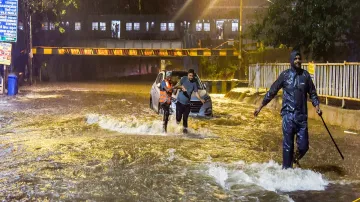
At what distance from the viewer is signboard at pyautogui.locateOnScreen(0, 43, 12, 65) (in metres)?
23.9

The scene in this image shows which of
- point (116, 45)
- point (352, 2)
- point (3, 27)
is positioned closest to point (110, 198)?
point (352, 2)

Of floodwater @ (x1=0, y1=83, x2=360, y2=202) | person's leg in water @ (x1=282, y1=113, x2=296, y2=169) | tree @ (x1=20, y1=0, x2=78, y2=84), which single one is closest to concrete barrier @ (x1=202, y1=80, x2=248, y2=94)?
floodwater @ (x1=0, y1=83, x2=360, y2=202)

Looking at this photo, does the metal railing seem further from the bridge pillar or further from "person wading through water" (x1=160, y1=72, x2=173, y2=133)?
the bridge pillar

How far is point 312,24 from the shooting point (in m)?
19.6

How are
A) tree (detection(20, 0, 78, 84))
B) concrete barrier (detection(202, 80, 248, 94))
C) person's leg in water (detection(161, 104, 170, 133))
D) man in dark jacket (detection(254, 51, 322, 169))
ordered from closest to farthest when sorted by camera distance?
man in dark jacket (detection(254, 51, 322, 169)) < person's leg in water (detection(161, 104, 170, 133)) < concrete barrier (detection(202, 80, 248, 94)) < tree (detection(20, 0, 78, 84))

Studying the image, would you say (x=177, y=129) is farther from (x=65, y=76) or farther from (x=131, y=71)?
(x=131, y=71)

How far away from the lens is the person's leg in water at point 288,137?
6.61 metres

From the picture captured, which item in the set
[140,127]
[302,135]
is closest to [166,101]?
[140,127]

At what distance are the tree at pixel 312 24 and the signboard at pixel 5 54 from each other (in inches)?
556

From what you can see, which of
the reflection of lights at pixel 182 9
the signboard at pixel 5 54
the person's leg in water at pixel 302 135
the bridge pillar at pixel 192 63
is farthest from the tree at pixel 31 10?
the person's leg in water at pixel 302 135

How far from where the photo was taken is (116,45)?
49.3 metres

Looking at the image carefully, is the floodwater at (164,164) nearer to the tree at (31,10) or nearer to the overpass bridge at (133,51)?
the overpass bridge at (133,51)

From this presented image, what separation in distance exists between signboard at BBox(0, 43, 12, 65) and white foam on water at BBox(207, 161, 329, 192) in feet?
64.7

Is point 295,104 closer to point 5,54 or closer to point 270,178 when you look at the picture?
point 270,178
